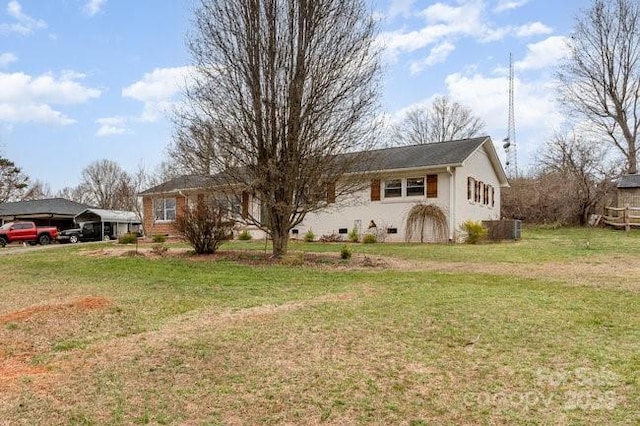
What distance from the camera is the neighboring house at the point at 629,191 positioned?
25.7 m

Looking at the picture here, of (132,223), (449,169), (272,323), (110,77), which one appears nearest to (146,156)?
(132,223)

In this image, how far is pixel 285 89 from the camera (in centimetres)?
1231

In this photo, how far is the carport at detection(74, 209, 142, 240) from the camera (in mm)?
31828

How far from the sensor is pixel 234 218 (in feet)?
45.7

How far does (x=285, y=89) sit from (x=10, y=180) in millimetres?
39707

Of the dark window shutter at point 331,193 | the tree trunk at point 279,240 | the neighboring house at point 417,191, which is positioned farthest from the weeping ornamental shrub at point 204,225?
the neighboring house at point 417,191

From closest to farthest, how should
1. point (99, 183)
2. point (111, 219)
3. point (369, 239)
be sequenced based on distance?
point (369, 239), point (111, 219), point (99, 183)

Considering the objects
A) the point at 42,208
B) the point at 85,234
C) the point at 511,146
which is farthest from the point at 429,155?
the point at 42,208

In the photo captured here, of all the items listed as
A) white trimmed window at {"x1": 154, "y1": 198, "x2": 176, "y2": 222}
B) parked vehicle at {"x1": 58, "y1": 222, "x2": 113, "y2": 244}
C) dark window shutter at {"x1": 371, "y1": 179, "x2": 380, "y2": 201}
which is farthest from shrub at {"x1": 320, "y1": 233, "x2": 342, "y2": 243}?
parked vehicle at {"x1": 58, "y1": 222, "x2": 113, "y2": 244}

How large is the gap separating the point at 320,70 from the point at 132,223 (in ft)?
88.5

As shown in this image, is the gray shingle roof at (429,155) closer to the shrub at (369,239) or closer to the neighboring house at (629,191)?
the shrub at (369,239)

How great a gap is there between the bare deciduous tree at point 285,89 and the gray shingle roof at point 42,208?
1219 inches

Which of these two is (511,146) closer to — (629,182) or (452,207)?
(629,182)

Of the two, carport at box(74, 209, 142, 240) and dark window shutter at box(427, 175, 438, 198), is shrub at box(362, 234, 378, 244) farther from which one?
carport at box(74, 209, 142, 240)
